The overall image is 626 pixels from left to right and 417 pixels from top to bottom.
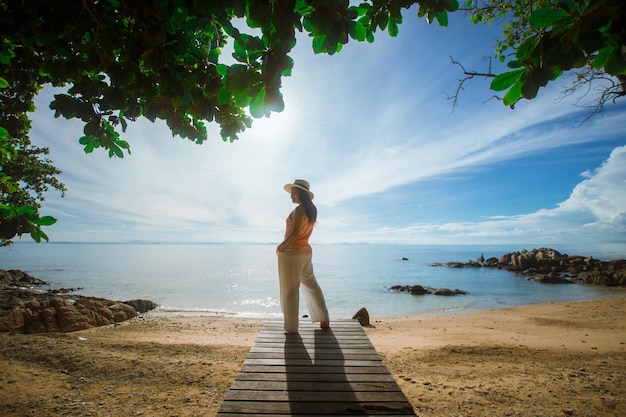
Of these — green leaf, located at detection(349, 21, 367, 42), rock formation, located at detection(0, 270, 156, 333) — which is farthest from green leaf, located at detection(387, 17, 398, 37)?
rock formation, located at detection(0, 270, 156, 333)

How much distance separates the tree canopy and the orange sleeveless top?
179 centimetres

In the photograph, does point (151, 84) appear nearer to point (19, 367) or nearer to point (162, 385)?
point (162, 385)

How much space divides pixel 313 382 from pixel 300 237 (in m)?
2.07

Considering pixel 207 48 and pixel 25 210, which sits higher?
pixel 207 48

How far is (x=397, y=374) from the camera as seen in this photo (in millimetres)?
6441

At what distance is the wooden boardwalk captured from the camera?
2309 mm

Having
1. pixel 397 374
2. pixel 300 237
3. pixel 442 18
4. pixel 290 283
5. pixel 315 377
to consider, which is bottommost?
pixel 397 374

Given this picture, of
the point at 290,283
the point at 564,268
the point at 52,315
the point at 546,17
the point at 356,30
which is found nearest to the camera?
the point at 546,17

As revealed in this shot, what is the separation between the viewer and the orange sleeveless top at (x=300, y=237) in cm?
429

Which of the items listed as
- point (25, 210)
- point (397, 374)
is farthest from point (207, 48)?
point (397, 374)

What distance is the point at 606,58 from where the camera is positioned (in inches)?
55.0

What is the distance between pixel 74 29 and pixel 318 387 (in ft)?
11.9

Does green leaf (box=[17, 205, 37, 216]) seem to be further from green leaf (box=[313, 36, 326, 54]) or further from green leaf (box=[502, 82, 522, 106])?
green leaf (box=[502, 82, 522, 106])

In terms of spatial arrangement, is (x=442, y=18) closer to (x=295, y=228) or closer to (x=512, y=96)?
(x=512, y=96)
